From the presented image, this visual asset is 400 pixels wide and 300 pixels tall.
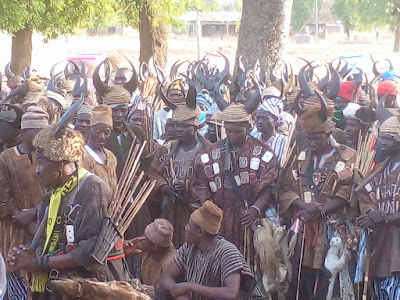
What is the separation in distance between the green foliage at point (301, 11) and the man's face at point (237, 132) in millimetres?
57796

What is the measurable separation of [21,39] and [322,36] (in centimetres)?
5889

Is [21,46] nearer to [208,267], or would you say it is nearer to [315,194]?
[315,194]

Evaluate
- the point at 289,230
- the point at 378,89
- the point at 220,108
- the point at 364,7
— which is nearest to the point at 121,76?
the point at 220,108

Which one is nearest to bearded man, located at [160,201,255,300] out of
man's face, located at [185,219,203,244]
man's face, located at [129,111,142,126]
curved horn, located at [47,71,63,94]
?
man's face, located at [185,219,203,244]

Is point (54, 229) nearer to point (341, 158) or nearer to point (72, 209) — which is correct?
point (72, 209)

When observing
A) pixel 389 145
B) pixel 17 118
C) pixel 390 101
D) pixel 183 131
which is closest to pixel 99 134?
pixel 17 118

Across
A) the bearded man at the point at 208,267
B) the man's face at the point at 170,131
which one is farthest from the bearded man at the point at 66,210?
the man's face at the point at 170,131

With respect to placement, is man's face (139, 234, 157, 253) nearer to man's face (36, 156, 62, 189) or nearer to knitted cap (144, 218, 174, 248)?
knitted cap (144, 218, 174, 248)

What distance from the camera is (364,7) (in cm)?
5269

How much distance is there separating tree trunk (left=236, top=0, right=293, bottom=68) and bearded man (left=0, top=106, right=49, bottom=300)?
9.48m

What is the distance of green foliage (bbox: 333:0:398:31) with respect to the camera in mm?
50625

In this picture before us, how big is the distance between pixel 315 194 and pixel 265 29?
8681mm

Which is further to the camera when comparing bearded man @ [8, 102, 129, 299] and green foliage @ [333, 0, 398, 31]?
green foliage @ [333, 0, 398, 31]

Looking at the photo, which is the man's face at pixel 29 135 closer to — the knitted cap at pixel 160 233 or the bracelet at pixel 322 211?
the knitted cap at pixel 160 233
